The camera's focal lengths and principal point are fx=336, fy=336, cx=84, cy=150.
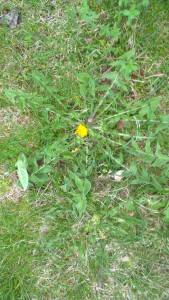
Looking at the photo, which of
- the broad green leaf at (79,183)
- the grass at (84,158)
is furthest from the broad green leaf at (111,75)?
the broad green leaf at (79,183)

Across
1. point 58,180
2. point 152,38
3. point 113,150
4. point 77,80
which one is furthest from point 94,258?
point 152,38

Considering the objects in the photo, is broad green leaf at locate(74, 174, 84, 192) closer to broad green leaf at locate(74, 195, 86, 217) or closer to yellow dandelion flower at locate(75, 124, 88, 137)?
broad green leaf at locate(74, 195, 86, 217)

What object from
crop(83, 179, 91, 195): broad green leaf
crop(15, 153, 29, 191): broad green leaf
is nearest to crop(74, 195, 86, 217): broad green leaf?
crop(83, 179, 91, 195): broad green leaf

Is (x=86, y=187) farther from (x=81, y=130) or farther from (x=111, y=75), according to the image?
(x=111, y=75)

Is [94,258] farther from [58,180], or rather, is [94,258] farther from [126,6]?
[126,6]

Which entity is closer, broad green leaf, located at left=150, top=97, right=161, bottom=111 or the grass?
broad green leaf, located at left=150, top=97, right=161, bottom=111

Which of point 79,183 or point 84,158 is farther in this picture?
point 84,158

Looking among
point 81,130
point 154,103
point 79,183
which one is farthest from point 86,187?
point 154,103

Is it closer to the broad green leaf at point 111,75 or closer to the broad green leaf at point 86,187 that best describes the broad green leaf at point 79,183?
the broad green leaf at point 86,187
